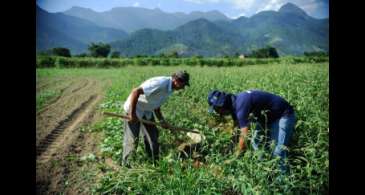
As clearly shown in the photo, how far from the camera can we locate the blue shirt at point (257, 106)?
3.36 meters

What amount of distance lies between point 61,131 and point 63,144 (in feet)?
2.99

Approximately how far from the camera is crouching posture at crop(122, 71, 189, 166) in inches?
144

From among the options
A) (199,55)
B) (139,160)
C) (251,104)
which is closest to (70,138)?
(139,160)

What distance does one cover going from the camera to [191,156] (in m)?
3.95

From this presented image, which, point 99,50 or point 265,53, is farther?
point 99,50

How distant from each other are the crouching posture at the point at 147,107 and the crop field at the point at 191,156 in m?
0.16

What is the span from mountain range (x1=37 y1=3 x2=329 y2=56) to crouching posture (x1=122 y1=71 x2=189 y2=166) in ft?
5.17

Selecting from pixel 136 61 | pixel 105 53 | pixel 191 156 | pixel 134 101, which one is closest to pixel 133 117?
pixel 134 101

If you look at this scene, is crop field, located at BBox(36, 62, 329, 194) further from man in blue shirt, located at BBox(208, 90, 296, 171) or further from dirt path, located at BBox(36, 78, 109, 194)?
man in blue shirt, located at BBox(208, 90, 296, 171)

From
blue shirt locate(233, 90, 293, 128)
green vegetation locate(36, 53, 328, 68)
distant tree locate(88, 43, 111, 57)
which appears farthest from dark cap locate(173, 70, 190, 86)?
distant tree locate(88, 43, 111, 57)

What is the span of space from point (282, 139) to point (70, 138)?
3443 millimetres

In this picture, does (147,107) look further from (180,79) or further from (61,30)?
(61,30)
